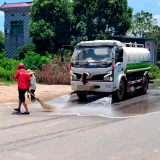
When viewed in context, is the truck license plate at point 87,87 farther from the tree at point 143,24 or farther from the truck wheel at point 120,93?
the tree at point 143,24

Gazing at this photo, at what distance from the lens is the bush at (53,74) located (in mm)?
20938

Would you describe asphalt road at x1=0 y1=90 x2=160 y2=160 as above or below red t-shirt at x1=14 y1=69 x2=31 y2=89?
below

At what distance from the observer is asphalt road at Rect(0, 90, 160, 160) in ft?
20.5

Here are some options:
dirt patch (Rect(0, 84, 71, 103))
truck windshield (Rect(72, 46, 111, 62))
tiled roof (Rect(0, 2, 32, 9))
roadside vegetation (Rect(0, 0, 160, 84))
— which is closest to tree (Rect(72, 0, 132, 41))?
roadside vegetation (Rect(0, 0, 160, 84))

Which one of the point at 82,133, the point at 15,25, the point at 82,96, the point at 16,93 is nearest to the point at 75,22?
the point at 15,25

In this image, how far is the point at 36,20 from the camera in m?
30.5

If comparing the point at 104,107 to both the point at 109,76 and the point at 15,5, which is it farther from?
the point at 15,5

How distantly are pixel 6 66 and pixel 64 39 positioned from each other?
8.16 m

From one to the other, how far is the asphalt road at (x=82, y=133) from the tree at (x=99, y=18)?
60.0ft

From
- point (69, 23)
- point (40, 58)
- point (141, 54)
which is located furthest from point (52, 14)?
point (141, 54)

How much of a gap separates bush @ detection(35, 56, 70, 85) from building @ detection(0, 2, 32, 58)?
1910 centimetres

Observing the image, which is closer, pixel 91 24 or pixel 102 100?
pixel 102 100

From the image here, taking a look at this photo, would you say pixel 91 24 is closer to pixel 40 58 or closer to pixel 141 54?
pixel 40 58

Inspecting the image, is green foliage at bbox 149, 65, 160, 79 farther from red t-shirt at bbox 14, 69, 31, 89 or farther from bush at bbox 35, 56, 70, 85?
red t-shirt at bbox 14, 69, 31, 89
